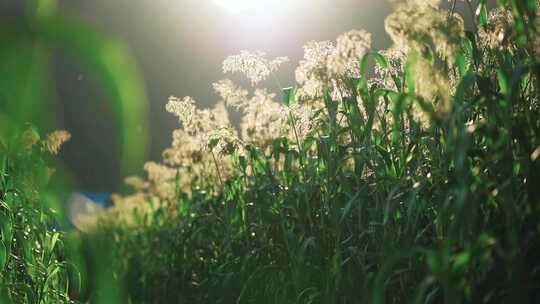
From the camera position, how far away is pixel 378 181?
2785mm

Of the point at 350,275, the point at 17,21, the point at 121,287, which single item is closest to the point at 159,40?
the point at 17,21

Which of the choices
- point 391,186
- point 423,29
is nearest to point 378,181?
point 391,186

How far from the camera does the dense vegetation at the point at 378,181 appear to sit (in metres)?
1.99

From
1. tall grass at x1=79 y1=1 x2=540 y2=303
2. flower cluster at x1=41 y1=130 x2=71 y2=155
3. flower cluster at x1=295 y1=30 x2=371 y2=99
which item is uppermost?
flower cluster at x1=41 y1=130 x2=71 y2=155

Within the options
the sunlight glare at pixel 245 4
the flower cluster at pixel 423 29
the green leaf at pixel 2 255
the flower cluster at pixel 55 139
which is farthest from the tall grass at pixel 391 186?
the sunlight glare at pixel 245 4

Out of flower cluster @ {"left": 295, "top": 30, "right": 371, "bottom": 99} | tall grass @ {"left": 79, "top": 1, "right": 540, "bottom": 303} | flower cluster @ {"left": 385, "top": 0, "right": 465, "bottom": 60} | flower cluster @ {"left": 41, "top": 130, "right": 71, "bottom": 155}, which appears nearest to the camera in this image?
tall grass @ {"left": 79, "top": 1, "right": 540, "bottom": 303}

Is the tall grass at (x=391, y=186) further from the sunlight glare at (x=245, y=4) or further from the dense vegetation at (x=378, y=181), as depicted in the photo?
the sunlight glare at (x=245, y=4)

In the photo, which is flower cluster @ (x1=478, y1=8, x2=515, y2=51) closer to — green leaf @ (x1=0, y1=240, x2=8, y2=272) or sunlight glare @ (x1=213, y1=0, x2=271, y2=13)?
green leaf @ (x1=0, y1=240, x2=8, y2=272)

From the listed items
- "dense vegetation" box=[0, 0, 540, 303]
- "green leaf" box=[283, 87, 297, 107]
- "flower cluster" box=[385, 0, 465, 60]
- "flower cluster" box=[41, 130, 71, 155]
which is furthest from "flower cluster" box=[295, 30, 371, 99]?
"flower cluster" box=[41, 130, 71, 155]

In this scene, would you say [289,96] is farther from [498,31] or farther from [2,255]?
[2,255]

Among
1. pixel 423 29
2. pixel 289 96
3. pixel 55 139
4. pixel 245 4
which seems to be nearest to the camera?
pixel 423 29

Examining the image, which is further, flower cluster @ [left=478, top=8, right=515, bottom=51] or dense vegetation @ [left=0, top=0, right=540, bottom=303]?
flower cluster @ [left=478, top=8, right=515, bottom=51]

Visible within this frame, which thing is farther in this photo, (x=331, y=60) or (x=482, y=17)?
(x=482, y=17)

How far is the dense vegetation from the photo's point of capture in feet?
6.52
